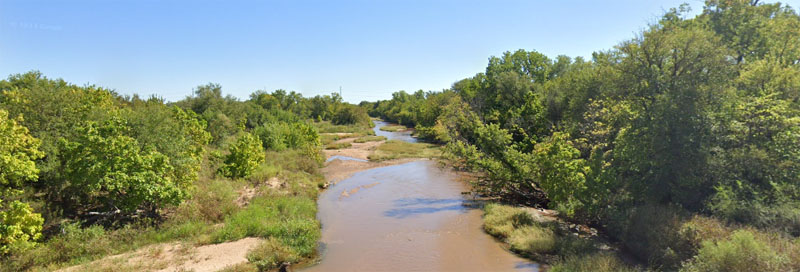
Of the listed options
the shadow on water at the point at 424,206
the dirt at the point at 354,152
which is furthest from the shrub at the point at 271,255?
the dirt at the point at 354,152

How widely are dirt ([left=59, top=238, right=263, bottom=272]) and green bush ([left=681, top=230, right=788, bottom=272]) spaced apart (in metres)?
14.7

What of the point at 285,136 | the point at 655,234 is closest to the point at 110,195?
the point at 655,234

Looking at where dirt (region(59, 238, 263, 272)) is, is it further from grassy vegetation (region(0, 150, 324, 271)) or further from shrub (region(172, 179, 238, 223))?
shrub (region(172, 179, 238, 223))

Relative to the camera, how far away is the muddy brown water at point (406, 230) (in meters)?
14.0

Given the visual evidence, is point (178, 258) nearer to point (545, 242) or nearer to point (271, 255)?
point (271, 255)

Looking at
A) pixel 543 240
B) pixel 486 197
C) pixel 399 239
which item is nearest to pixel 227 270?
pixel 399 239

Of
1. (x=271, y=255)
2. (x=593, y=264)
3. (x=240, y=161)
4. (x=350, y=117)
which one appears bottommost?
(x=271, y=255)

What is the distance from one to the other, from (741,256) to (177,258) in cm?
1732

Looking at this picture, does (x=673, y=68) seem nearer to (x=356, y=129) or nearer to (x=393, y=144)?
(x=393, y=144)

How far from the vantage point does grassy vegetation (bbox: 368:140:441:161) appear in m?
43.5

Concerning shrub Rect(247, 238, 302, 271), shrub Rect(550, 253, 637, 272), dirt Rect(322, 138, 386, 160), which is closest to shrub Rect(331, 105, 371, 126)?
dirt Rect(322, 138, 386, 160)

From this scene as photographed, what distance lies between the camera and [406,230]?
1795 cm

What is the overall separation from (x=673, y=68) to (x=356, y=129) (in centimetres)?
7074

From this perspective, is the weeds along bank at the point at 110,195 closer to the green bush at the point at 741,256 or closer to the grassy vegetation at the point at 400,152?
the green bush at the point at 741,256
